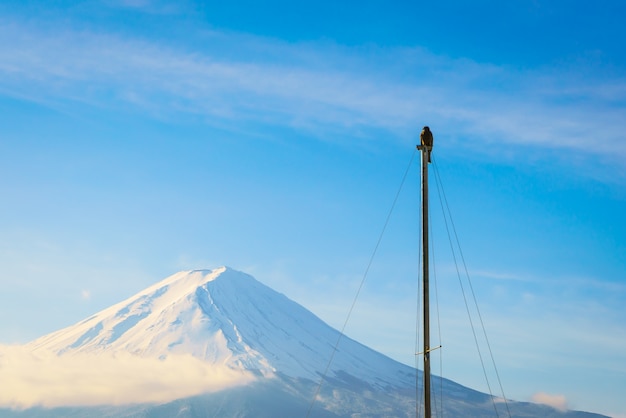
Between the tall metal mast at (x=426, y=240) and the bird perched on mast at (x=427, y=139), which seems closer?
the tall metal mast at (x=426, y=240)

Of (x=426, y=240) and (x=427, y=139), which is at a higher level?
(x=427, y=139)

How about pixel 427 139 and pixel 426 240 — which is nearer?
pixel 426 240

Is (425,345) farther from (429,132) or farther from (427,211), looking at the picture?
(429,132)

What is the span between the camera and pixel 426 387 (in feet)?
78.5

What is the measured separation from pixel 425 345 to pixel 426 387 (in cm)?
120

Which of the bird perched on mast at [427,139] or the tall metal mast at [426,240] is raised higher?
the bird perched on mast at [427,139]

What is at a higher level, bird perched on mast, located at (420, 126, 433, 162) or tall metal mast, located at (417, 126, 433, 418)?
bird perched on mast, located at (420, 126, 433, 162)

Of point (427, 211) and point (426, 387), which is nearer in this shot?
point (426, 387)

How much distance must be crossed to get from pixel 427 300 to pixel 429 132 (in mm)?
4275

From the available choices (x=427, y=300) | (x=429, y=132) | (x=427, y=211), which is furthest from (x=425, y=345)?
(x=429, y=132)

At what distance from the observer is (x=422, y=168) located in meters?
25.9

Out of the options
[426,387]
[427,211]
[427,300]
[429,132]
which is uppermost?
[429,132]

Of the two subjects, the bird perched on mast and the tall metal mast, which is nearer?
the tall metal mast

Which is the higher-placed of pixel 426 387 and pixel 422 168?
pixel 422 168
